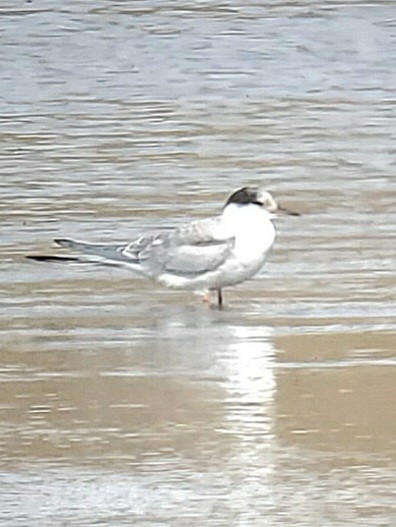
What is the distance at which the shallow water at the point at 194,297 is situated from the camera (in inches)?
206

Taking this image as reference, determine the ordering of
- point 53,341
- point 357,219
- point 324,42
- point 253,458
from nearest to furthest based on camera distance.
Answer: point 253,458 < point 53,341 < point 357,219 < point 324,42

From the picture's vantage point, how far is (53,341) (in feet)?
23.4

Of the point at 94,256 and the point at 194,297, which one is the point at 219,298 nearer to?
the point at 194,297

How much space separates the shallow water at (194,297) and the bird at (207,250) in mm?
121

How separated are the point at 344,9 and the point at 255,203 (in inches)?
337

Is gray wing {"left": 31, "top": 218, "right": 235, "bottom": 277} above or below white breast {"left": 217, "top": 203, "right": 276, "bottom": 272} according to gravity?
below

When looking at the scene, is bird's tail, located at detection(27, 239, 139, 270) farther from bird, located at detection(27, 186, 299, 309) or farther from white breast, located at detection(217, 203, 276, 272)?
white breast, located at detection(217, 203, 276, 272)

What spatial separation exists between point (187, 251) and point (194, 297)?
266 mm

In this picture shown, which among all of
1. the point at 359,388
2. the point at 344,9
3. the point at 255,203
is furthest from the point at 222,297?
the point at 344,9

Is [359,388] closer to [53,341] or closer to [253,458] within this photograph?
[253,458]

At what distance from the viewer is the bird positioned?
799 centimetres

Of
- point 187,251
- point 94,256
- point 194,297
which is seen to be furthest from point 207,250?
point 94,256

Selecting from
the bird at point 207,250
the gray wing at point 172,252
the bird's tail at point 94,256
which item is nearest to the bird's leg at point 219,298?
the bird at point 207,250

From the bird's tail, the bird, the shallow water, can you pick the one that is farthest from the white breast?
the bird's tail
